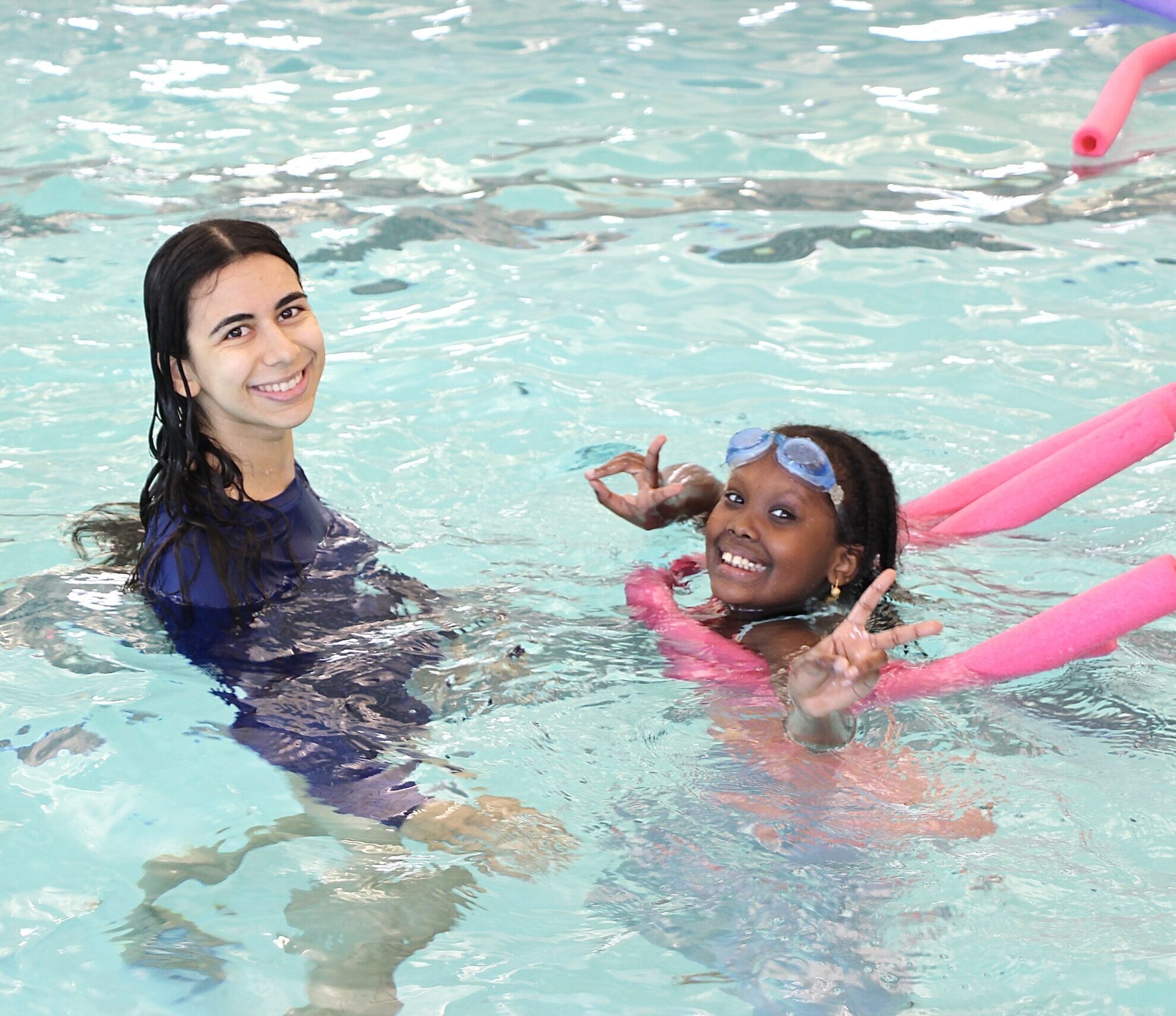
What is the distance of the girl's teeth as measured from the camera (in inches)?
131

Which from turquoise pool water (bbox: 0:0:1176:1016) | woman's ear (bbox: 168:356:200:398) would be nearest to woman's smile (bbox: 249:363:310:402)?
woman's ear (bbox: 168:356:200:398)

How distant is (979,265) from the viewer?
6.70 metres

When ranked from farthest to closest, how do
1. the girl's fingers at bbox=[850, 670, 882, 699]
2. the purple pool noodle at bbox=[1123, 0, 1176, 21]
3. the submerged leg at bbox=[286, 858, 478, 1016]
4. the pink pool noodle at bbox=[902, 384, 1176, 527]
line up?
the purple pool noodle at bbox=[1123, 0, 1176, 21]
the pink pool noodle at bbox=[902, 384, 1176, 527]
the girl's fingers at bbox=[850, 670, 882, 699]
the submerged leg at bbox=[286, 858, 478, 1016]

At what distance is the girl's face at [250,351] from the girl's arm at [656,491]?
1.10 meters

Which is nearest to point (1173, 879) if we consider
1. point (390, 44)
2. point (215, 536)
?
point (215, 536)

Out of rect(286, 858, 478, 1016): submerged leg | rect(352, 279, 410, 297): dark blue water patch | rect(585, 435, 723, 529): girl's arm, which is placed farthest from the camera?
rect(352, 279, 410, 297): dark blue water patch

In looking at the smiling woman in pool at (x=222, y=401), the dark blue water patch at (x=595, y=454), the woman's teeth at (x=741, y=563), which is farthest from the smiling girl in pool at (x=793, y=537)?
the dark blue water patch at (x=595, y=454)

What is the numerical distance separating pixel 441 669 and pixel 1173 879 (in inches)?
69.9

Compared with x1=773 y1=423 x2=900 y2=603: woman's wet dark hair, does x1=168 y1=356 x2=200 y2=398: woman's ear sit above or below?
above

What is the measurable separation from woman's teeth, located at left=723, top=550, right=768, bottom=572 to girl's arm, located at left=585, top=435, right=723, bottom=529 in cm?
57

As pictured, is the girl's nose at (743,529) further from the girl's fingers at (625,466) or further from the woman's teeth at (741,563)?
the girl's fingers at (625,466)

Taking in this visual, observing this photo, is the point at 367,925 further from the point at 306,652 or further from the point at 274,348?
the point at 274,348

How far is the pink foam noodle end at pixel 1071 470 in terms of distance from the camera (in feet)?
13.6

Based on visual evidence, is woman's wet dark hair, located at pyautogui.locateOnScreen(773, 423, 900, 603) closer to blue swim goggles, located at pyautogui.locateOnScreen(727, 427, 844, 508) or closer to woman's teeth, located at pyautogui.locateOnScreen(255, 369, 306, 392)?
blue swim goggles, located at pyautogui.locateOnScreen(727, 427, 844, 508)
